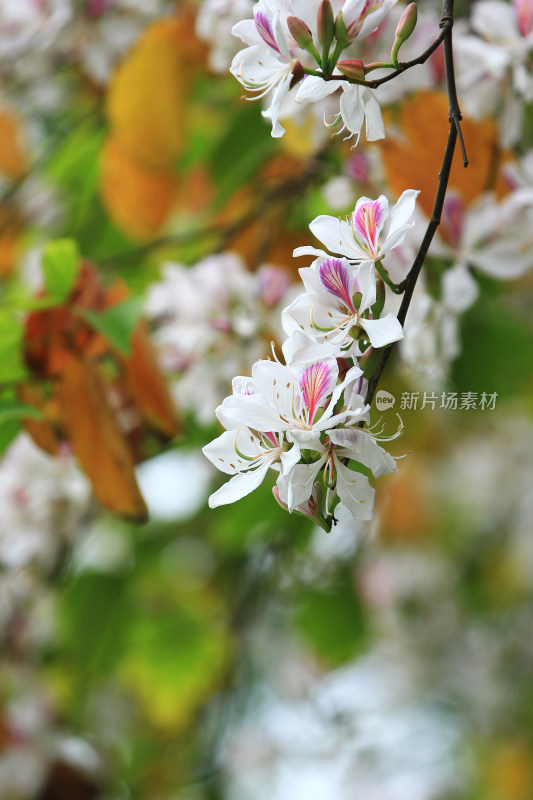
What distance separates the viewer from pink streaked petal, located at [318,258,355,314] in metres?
0.33

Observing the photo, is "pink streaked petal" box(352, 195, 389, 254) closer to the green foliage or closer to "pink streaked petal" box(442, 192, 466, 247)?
"pink streaked petal" box(442, 192, 466, 247)

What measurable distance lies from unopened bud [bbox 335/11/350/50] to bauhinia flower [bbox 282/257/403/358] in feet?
0.30

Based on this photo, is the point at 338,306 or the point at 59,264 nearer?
the point at 338,306

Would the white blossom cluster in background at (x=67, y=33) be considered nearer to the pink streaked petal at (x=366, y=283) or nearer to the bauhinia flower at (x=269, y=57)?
the bauhinia flower at (x=269, y=57)

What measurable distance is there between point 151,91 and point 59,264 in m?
0.31

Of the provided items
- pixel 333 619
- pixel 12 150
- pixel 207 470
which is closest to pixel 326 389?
pixel 207 470

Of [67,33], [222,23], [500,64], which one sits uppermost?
[67,33]

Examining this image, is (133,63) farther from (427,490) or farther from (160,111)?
(427,490)

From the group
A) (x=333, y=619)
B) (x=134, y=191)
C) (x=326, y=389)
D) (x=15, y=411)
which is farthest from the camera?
(x=333, y=619)

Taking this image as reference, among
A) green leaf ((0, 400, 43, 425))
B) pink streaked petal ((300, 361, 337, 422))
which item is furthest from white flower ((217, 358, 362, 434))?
green leaf ((0, 400, 43, 425))

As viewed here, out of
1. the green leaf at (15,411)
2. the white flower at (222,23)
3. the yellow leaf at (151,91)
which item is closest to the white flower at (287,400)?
the green leaf at (15,411)

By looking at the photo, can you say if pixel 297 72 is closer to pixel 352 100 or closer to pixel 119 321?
pixel 352 100

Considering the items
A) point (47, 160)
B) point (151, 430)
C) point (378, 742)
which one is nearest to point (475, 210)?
point (151, 430)

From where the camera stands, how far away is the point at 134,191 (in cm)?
89
